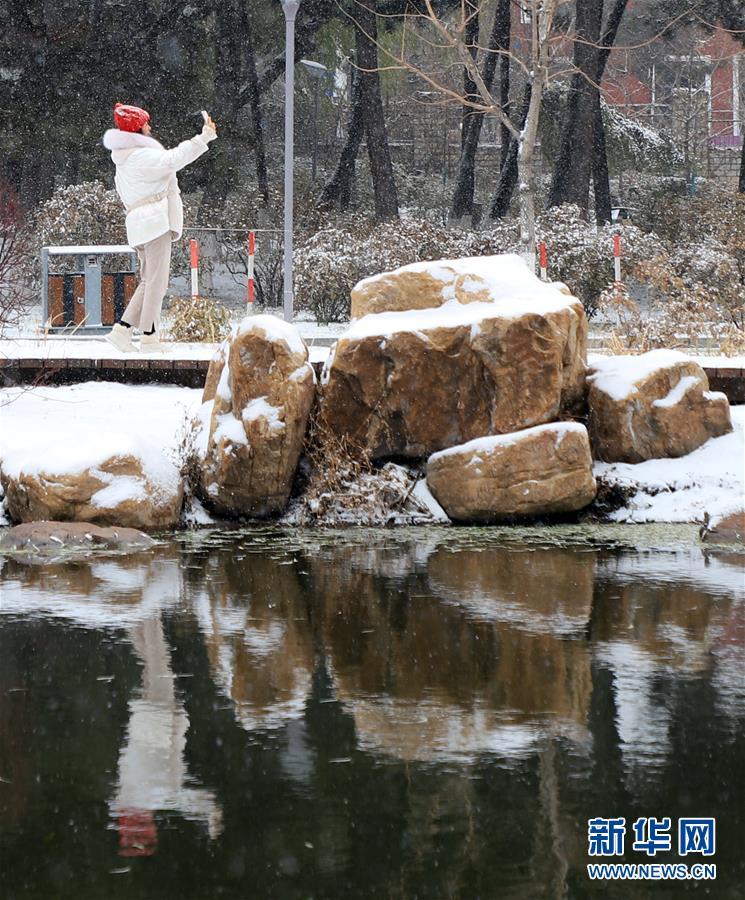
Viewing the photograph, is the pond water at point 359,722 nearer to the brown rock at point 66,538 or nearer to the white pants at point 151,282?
the brown rock at point 66,538

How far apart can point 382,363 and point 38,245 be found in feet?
51.3

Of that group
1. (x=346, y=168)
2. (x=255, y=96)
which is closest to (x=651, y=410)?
(x=255, y=96)

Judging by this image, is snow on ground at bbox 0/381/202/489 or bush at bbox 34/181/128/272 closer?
snow on ground at bbox 0/381/202/489

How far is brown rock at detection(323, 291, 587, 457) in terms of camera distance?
10.6m

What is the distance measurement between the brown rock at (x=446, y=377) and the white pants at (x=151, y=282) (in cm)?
322

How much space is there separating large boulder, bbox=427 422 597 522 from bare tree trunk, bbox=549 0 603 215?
57.0 feet

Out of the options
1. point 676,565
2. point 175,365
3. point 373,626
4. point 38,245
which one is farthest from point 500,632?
point 38,245

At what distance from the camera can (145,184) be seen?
13.5m

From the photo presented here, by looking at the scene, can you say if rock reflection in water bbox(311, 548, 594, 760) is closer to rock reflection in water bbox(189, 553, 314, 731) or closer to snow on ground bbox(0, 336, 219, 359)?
rock reflection in water bbox(189, 553, 314, 731)

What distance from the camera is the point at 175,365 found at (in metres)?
12.8

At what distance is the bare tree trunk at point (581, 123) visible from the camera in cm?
2823

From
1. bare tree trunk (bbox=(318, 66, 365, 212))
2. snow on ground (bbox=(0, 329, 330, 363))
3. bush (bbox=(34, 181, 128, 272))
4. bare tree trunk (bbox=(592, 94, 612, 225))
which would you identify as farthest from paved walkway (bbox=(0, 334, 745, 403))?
bare tree trunk (bbox=(318, 66, 365, 212))

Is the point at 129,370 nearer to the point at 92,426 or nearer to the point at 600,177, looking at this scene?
the point at 92,426

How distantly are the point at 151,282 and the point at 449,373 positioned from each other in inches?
153
